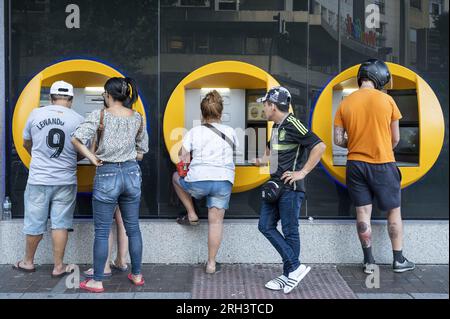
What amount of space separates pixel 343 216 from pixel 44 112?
292 centimetres

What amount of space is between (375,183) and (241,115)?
1.38 metres

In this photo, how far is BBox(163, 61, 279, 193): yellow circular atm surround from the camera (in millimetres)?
Answer: 5227

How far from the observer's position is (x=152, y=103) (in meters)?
5.48

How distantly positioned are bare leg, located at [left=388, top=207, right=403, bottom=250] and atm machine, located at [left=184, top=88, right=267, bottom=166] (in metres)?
1.31

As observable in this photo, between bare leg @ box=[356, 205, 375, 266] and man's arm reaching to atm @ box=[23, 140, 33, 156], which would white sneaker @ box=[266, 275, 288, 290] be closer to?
bare leg @ box=[356, 205, 375, 266]

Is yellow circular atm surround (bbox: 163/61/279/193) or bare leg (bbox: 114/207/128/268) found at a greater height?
yellow circular atm surround (bbox: 163/61/279/193)

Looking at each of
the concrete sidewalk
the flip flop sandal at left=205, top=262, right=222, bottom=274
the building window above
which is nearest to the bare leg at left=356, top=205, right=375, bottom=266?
the concrete sidewalk

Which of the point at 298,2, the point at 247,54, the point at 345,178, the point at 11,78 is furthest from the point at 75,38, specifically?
the point at 345,178

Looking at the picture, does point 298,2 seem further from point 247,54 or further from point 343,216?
point 343,216

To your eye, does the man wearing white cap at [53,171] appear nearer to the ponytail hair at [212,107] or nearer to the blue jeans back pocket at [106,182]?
the blue jeans back pocket at [106,182]

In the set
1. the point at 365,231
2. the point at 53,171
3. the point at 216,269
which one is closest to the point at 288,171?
the point at 365,231

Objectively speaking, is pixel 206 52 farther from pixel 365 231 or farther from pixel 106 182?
pixel 365 231

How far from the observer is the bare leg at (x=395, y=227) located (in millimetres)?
5055

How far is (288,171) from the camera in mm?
4418
